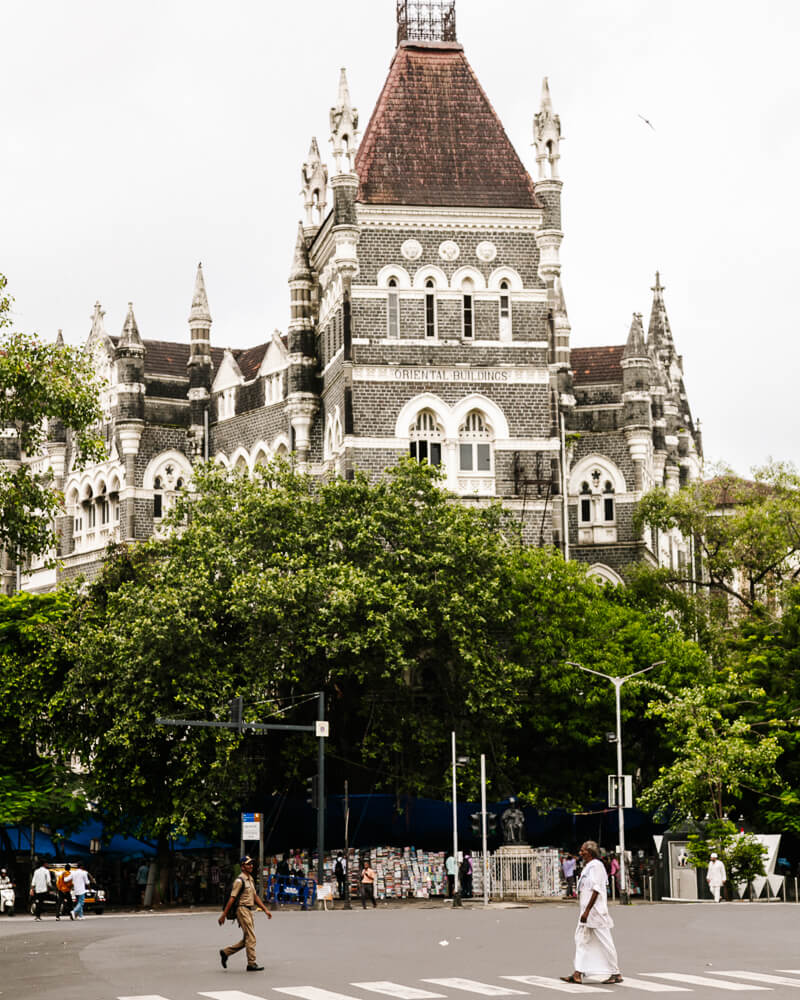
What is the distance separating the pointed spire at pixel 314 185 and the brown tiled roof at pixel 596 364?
14.8m

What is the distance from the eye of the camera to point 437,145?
70500mm

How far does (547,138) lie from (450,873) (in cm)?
3484

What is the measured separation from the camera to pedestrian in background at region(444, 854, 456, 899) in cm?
5034

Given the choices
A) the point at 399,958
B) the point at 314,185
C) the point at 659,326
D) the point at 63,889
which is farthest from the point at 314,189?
the point at 399,958

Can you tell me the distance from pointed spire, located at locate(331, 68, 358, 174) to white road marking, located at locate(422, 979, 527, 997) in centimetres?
5124

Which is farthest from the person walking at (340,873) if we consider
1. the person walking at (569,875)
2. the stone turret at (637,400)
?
the stone turret at (637,400)

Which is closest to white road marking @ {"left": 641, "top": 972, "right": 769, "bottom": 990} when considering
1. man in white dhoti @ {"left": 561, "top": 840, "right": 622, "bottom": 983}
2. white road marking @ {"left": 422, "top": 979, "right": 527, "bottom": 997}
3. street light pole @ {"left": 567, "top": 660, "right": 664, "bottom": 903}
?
man in white dhoti @ {"left": 561, "top": 840, "right": 622, "bottom": 983}

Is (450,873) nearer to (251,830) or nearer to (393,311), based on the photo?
(251,830)

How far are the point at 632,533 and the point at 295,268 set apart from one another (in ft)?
61.7

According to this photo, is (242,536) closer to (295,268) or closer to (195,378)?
(295,268)

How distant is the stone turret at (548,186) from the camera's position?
70.2 metres

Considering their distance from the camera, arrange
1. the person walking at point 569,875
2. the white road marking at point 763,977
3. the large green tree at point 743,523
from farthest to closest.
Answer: the large green tree at point 743,523 < the person walking at point 569,875 < the white road marking at point 763,977

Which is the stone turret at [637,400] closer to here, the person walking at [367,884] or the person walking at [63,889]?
the person walking at [367,884]

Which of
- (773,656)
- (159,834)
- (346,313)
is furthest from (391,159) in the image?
(159,834)
